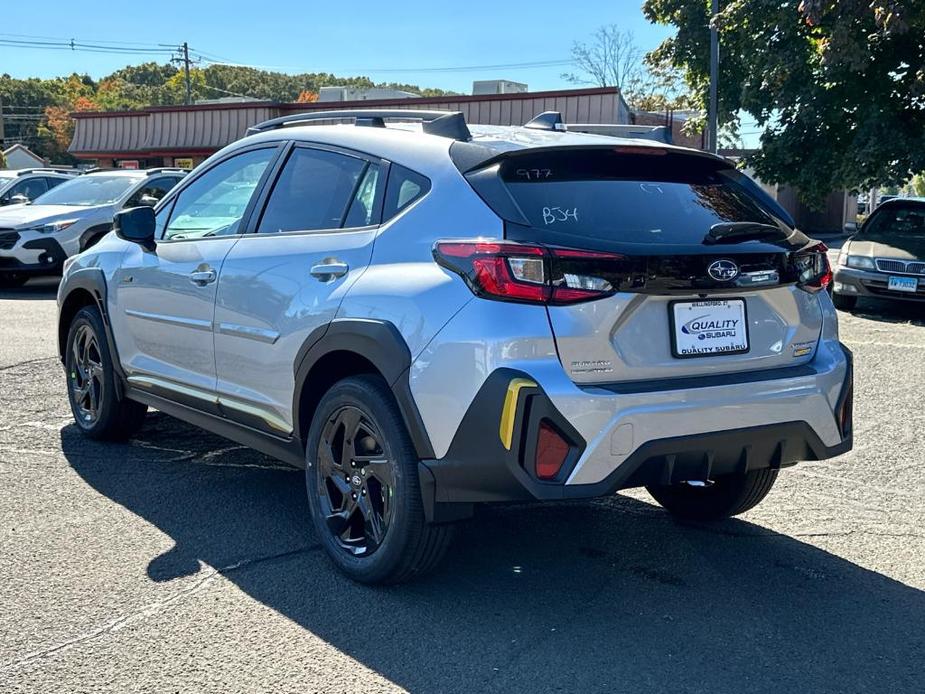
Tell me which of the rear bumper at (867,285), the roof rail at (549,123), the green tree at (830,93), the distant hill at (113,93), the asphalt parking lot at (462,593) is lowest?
the asphalt parking lot at (462,593)

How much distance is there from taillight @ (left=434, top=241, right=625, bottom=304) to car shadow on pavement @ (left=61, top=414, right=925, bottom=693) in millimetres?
1203

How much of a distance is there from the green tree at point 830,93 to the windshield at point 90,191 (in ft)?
37.2

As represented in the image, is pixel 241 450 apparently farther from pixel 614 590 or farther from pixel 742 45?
pixel 742 45

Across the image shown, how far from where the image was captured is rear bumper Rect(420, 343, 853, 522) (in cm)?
335

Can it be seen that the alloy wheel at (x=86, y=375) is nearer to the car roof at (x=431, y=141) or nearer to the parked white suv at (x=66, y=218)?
the car roof at (x=431, y=141)

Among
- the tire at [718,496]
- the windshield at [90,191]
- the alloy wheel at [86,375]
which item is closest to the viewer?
the tire at [718,496]

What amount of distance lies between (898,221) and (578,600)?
39.7 feet

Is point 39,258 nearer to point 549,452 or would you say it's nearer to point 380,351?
point 380,351

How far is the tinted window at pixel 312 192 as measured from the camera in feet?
14.0

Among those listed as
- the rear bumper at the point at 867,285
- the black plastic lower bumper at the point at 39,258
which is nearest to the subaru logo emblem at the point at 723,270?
the rear bumper at the point at 867,285

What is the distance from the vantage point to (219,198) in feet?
16.8

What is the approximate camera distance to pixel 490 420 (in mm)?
3375

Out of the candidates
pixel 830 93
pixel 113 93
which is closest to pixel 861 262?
pixel 830 93

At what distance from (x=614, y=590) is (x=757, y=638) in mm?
612
